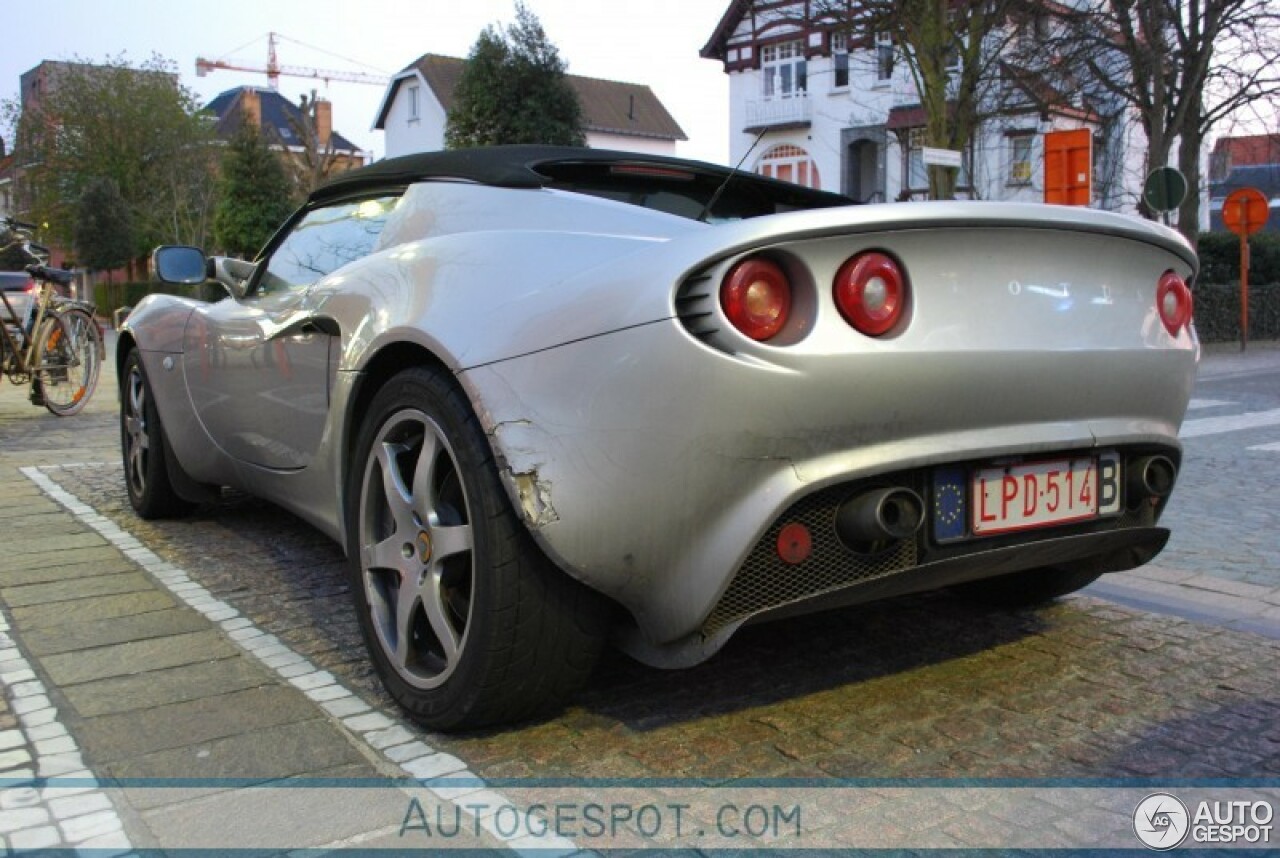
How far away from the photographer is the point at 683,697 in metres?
2.98

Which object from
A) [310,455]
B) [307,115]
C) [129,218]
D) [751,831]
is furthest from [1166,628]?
[129,218]

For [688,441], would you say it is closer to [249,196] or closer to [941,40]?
[941,40]

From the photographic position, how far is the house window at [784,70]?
42938 millimetres

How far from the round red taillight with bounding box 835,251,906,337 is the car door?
1.46 m

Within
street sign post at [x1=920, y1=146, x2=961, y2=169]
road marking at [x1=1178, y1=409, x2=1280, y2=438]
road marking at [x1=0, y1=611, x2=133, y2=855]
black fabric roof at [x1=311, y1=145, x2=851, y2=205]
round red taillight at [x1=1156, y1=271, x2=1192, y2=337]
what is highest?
street sign post at [x1=920, y1=146, x2=961, y2=169]

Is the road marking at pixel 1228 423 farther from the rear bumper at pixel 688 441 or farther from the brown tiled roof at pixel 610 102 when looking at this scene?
the brown tiled roof at pixel 610 102

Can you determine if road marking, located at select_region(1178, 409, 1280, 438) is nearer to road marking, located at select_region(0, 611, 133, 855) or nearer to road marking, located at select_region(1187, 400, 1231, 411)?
road marking, located at select_region(1187, 400, 1231, 411)

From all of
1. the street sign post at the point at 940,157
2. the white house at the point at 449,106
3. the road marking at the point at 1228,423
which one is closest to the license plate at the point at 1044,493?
the road marking at the point at 1228,423

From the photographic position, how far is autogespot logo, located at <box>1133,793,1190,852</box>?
222 cm

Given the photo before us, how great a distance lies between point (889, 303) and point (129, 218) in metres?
48.8

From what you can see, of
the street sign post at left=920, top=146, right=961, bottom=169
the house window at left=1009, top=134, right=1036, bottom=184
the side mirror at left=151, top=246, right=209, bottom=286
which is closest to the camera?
the side mirror at left=151, top=246, right=209, bottom=286

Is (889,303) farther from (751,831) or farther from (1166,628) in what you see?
(1166,628)

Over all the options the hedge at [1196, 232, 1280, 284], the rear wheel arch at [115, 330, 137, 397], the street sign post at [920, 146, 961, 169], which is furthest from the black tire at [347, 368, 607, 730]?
the hedge at [1196, 232, 1280, 284]

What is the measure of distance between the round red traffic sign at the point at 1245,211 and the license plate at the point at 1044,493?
17482mm
